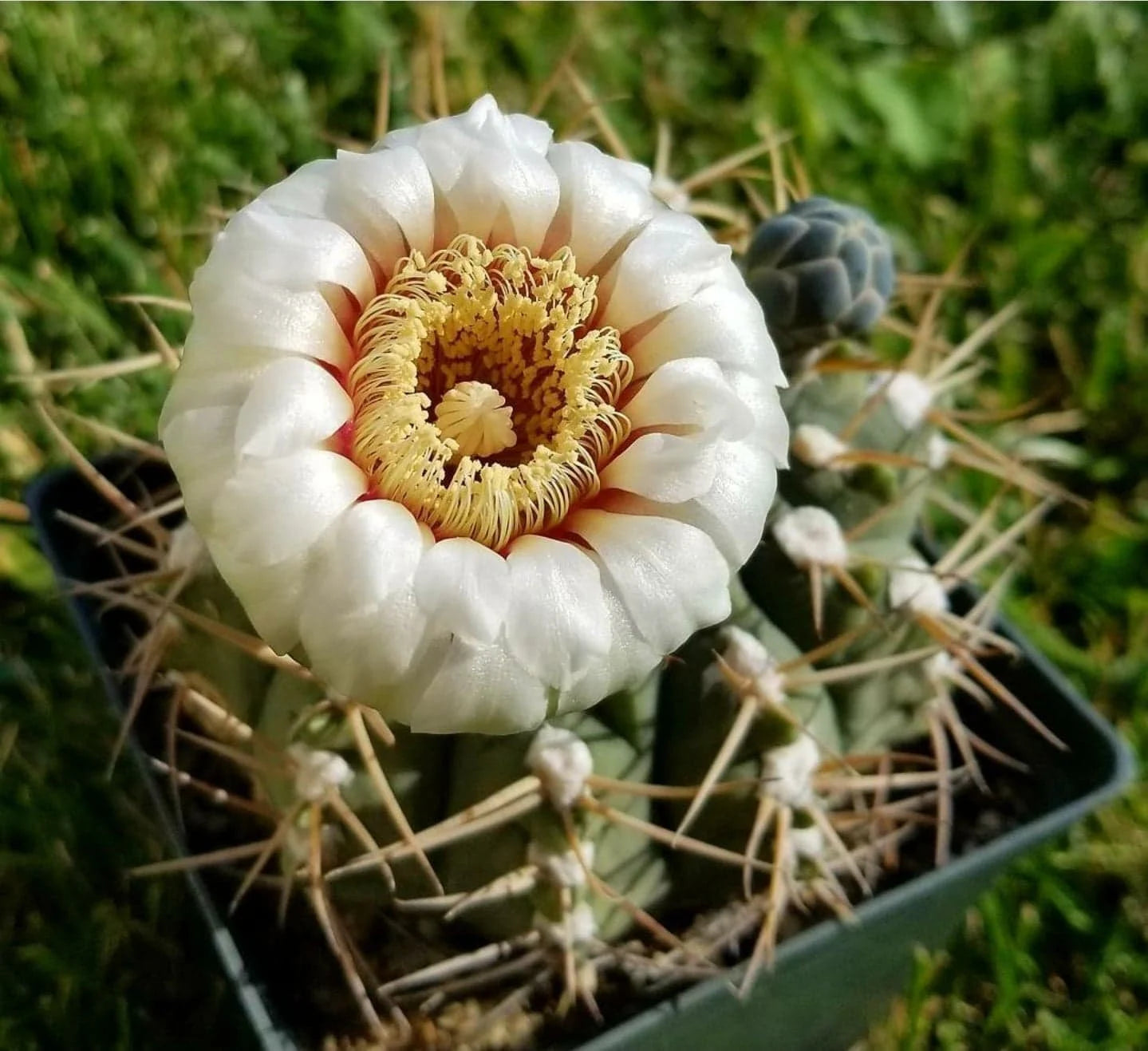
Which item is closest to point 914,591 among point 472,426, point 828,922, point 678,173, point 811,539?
point 811,539

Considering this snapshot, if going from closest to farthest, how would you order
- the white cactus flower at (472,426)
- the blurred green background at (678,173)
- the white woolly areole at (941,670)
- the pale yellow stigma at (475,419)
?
the white cactus flower at (472,426), the pale yellow stigma at (475,419), the white woolly areole at (941,670), the blurred green background at (678,173)

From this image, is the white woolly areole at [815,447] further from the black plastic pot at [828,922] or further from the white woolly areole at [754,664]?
the black plastic pot at [828,922]

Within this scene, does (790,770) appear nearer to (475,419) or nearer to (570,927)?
(570,927)

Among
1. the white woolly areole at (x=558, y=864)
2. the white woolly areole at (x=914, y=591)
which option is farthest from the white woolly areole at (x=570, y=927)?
the white woolly areole at (x=914, y=591)

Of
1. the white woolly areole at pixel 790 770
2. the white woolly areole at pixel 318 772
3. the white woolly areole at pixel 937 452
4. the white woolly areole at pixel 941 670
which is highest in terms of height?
the white woolly areole at pixel 937 452

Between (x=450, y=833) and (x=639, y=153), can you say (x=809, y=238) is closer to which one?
(x=450, y=833)

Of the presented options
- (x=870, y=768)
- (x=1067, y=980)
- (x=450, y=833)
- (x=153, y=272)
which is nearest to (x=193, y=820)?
(x=450, y=833)

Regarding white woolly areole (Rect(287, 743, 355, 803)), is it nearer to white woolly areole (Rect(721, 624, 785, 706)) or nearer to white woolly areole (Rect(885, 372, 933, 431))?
white woolly areole (Rect(721, 624, 785, 706))

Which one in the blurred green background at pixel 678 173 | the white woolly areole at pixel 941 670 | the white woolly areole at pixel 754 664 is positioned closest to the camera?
the white woolly areole at pixel 754 664

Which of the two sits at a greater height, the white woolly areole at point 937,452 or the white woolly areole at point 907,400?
the white woolly areole at point 907,400
